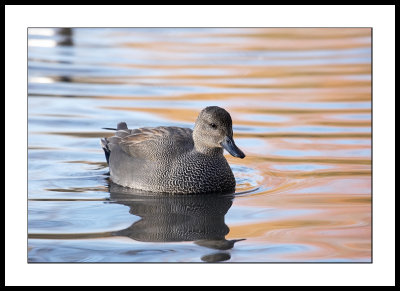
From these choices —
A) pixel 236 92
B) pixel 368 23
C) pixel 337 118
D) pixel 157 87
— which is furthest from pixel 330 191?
pixel 157 87

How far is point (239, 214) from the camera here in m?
8.65

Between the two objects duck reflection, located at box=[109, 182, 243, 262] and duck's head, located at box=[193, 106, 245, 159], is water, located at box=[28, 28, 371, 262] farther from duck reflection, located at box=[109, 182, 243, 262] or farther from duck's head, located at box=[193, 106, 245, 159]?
duck's head, located at box=[193, 106, 245, 159]

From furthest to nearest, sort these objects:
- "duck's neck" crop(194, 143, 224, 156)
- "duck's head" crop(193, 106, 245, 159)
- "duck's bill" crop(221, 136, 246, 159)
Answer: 1. "duck's neck" crop(194, 143, 224, 156)
2. "duck's head" crop(193, 106, 245, 159)
3. "duck's bill" crop(221, 136, 246, 159)

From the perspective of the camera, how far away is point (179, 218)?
28.0ft

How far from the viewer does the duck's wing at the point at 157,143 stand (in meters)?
9.70

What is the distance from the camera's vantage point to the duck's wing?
9695 millimetres

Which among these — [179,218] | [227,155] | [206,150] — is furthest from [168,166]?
[227,155]

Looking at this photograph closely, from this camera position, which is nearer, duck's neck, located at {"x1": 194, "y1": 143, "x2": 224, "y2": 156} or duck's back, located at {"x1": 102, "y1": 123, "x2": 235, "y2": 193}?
duck's back, located at {"x1": 102, "y1": 123, "x2": 235, "y2": 193}

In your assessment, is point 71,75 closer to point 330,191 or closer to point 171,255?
point 330,191

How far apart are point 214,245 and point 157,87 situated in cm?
824

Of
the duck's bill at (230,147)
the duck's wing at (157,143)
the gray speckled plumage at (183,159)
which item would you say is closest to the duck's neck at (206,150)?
the gray speckled plumage at (183,159)

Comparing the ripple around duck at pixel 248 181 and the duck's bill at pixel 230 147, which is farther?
the ripple around duck at pixel 248 181

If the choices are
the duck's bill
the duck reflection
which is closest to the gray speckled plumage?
the duck's bill

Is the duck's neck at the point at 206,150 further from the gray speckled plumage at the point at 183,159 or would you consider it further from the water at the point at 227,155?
the water at the point at 227,155
